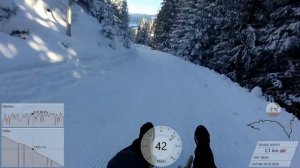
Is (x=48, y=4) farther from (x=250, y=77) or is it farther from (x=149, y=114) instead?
(x=149, y=114)

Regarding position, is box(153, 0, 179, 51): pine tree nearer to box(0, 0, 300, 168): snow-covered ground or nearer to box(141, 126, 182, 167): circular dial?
box(0, 0, 300, 168): snow-covered ground

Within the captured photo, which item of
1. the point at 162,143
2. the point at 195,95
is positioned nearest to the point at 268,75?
the point at 195,95

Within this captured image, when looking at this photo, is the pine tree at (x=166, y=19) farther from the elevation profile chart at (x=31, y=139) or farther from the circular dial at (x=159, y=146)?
the elevation profile chart at (x=31, y=139)

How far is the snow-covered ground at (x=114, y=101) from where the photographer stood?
277 inches

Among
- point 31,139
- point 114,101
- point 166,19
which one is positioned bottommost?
point 114,101

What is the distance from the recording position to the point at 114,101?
32.9 feet

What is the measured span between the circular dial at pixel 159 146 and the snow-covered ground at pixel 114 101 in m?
0.83

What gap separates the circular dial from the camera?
5000 millimetres

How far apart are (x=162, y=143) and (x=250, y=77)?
49.6 feet

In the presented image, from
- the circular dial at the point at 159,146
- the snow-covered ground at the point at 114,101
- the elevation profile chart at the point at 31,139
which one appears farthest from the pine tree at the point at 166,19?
the elevation profile chart at the point at 31,139

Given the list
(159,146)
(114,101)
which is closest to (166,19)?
(114,101)

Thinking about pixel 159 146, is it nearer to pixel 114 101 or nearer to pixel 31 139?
pixel 31 139

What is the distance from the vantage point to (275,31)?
600 inches

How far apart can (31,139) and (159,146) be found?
1680mm
